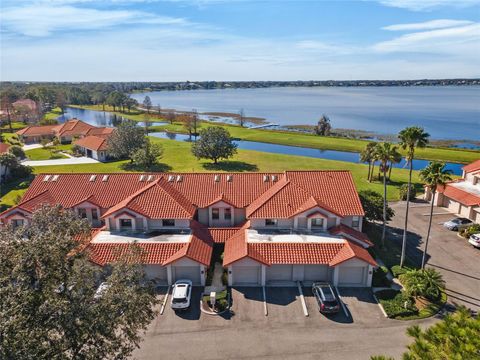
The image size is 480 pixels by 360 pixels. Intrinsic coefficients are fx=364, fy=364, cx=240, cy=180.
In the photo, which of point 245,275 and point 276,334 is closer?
point 276,334

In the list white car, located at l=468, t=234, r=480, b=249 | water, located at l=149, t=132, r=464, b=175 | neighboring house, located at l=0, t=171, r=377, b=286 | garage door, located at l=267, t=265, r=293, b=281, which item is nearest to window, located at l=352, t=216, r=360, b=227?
neighboring house, located at l=0, t=171, r=377, b=286

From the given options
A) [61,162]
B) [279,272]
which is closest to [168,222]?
[279,272]

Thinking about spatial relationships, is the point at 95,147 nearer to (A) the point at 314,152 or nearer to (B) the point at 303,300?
(A) the point at 314,152

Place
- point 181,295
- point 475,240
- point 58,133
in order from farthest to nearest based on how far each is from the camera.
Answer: point 58,133, point 475,240, point 181,295

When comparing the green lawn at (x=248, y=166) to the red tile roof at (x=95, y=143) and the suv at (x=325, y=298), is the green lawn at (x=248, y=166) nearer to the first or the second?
the red tile roof at (x=95, y=143)

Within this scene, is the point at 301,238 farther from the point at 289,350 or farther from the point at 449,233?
the point at 449,233

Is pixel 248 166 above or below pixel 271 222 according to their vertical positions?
below

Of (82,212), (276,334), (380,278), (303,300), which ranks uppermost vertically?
(82,212)

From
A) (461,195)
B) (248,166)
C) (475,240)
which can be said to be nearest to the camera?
(475,240)
